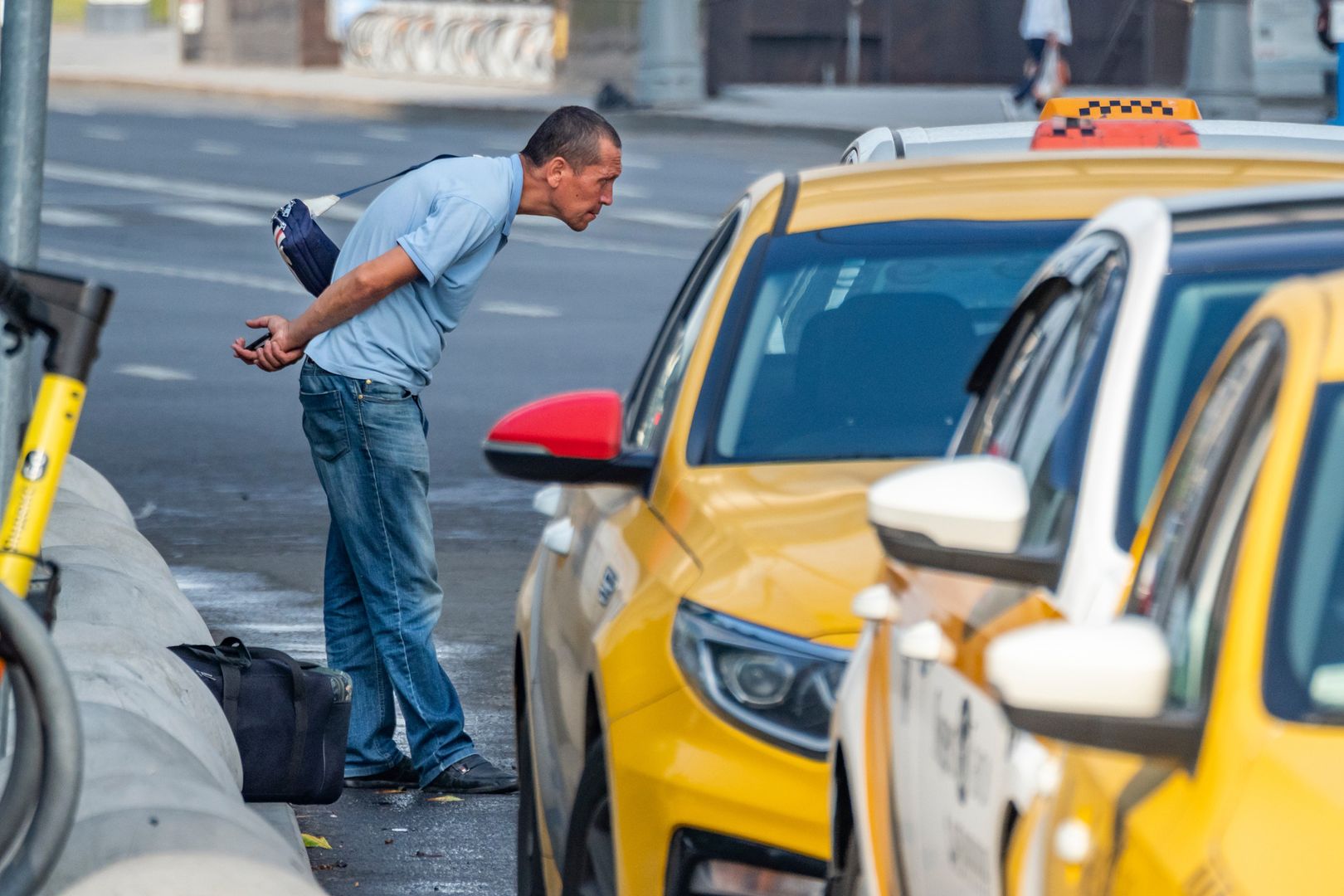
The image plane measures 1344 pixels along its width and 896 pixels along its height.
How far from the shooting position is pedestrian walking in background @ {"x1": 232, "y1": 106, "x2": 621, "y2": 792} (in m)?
6.94

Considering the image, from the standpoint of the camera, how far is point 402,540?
23.7 ft

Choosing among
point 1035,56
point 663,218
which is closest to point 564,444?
point 663,218

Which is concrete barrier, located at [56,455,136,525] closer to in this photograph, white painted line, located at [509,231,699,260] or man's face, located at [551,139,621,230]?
man's face, located at [551,139,621,230]

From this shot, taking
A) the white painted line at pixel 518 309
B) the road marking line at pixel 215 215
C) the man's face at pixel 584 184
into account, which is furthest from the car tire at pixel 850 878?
the road marking line at pixel 215 215

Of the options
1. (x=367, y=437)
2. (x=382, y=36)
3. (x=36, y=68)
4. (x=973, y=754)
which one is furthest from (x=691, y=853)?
(x=382, y=36)

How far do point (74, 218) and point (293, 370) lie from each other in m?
8.41

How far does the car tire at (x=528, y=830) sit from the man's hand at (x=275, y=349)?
1.43 m

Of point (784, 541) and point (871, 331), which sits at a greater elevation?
point (871, 331)

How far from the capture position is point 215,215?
25.0 m

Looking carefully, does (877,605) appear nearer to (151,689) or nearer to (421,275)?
(151,689)

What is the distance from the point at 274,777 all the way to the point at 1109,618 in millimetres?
3410

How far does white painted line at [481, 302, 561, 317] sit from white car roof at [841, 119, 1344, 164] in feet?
35.5

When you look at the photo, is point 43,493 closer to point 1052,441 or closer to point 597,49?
point 1052,441

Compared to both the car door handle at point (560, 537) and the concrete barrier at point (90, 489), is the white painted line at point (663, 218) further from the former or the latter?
the car door handle at point (560, 537)
